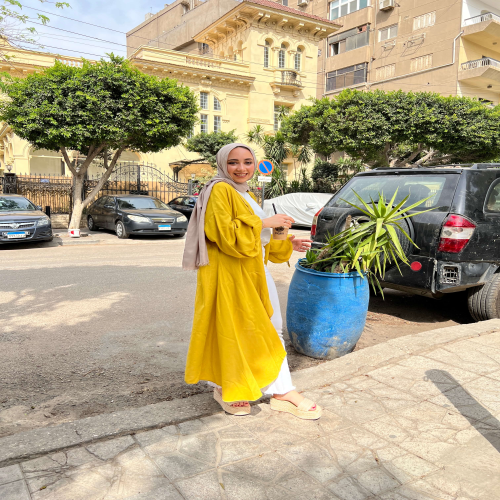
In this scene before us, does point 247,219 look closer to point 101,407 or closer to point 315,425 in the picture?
point 315,425

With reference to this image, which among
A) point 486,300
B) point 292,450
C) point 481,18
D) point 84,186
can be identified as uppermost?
point 481,18

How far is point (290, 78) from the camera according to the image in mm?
36344

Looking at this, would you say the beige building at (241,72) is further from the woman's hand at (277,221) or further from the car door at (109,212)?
the woman's hand at (277,221)

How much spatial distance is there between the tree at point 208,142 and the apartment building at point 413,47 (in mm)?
15077

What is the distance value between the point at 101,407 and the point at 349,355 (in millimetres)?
2004

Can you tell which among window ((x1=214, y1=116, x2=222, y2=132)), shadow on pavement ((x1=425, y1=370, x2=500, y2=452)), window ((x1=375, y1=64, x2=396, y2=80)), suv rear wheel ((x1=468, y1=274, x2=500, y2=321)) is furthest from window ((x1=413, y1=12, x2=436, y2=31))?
shadow on pavement ((x1=425, y1=370, x2=500, y2=452))

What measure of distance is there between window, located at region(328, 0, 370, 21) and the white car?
93.1ft

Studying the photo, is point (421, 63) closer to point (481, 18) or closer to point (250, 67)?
point (481, 18)

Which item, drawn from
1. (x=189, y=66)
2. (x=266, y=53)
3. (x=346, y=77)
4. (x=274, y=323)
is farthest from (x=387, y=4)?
(x=274, y=323)

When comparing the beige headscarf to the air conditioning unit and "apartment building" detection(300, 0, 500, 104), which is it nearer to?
"apartment building" detection(300, 0, 500, 104)

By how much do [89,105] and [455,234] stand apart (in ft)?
41.4

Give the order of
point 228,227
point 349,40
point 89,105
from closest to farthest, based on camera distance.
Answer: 1. point 228,227
2. point 89,105
3. point 349,40

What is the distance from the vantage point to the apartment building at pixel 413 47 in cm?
3312

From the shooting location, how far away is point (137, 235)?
53.4 feet
